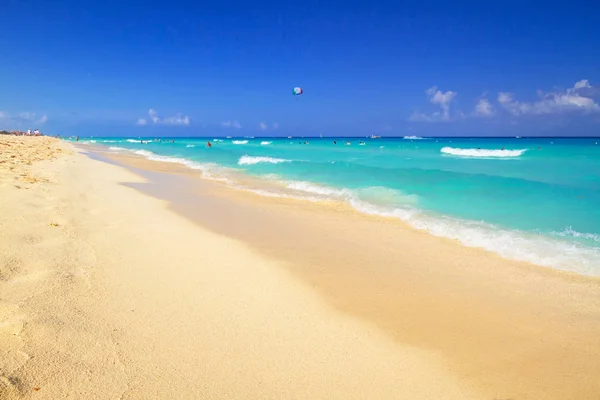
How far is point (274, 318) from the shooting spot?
12.5ft

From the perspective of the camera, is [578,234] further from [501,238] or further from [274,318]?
[274,318]

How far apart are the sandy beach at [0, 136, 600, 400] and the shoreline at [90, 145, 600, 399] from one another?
0.08 feet

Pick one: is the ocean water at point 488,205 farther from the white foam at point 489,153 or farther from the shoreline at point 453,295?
the white foam at point 489,153

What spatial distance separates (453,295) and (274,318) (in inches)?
94.8

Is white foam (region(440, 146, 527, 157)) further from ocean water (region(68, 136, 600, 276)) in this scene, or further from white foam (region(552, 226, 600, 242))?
white foam (region(552, 226, 600, 242))

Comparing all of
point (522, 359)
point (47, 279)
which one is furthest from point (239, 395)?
point (47, 279)

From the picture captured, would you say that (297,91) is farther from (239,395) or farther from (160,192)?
(239,395)

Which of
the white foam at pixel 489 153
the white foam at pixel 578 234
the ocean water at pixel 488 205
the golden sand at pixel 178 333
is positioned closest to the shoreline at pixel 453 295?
the golden sand at pixel 178 333

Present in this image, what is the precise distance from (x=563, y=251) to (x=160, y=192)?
11263 millimetres

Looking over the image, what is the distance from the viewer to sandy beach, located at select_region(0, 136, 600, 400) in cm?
280

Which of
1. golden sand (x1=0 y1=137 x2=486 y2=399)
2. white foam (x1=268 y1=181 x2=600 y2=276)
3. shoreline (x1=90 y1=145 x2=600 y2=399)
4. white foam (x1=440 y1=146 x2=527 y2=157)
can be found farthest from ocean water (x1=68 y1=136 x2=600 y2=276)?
white foam (x1=440 y1=146 x2=527 y2=157)

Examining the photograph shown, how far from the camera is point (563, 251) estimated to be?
6430 millimetres

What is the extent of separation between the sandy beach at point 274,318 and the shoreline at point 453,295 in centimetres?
2

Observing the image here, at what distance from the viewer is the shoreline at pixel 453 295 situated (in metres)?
3.30
